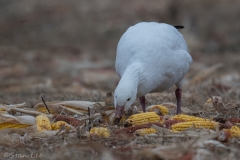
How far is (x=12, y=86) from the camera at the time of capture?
11.3 m

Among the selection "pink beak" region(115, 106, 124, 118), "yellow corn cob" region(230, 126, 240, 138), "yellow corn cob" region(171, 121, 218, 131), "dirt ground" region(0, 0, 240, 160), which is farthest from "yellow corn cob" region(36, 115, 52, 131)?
"yellow corn cob" region(230, 126, 240, 138)

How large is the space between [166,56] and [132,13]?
13110 millimetres

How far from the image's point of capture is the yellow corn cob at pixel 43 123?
209 inches

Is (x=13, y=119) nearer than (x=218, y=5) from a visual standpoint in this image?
Yes

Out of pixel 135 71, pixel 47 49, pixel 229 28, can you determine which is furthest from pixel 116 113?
pixel 229 28

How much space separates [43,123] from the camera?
→ 5.39 m

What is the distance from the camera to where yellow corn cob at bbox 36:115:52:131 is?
5302 millimetres

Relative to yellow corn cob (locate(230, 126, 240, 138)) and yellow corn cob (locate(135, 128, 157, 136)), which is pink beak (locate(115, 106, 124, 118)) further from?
yellow corn cob (locate(230, 126, 240, 138))

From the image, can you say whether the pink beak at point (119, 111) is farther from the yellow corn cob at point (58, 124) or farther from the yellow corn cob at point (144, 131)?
the yellow corn cob at point (58, 124)

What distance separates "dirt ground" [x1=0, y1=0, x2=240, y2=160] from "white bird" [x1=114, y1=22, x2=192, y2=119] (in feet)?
2.37

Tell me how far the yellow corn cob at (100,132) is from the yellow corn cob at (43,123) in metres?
0.48

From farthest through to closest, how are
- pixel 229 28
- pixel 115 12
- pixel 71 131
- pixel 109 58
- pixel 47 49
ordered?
1. pixel 115 12
2. pixel 229 28
3. pixel 47 49
4. pixel 109 58
5. pixel 71 131

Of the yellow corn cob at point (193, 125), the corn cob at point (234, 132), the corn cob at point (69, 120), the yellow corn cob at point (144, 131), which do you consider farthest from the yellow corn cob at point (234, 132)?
the corn cob at point (69, 120)

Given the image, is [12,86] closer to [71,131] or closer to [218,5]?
[71,131]
